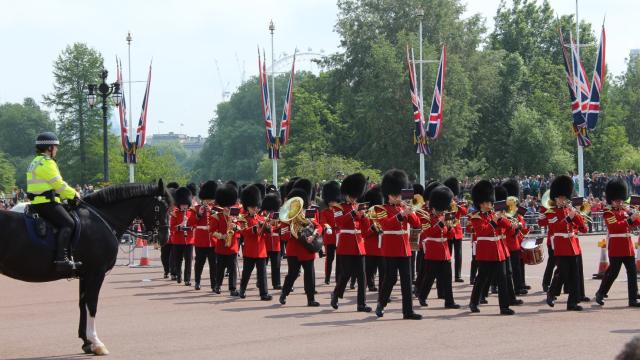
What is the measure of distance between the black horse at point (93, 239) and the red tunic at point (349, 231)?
10.4 feet

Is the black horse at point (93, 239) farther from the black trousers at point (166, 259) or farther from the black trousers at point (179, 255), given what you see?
the black trousers at point (166, 259)

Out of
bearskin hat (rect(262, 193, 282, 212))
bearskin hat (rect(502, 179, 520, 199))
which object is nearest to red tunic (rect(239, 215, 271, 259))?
bearskin hat (rect(262, 193, 282, 212))

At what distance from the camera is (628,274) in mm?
14070

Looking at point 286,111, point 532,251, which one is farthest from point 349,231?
point 286,111

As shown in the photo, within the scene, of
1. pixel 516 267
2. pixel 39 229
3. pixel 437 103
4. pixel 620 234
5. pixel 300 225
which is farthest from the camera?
pixel 437 103

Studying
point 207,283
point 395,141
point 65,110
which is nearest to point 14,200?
point 395,141

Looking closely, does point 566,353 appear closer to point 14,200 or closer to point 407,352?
point 407,352

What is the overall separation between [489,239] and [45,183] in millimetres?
5787

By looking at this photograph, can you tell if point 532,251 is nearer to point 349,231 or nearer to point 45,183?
point 349,231

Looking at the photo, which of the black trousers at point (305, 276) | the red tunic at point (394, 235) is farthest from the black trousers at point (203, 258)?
the red tunic at point (394, 235)

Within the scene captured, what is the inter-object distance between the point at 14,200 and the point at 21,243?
3097cm

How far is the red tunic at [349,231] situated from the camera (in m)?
14.3

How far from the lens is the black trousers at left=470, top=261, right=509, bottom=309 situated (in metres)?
13.4

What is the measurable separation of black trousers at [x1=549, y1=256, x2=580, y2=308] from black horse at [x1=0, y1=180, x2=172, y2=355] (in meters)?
5.35
